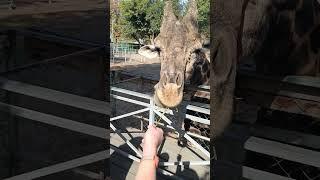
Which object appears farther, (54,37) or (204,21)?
(204,21)

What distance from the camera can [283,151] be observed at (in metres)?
0.49

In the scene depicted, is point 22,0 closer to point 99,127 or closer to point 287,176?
point 99,127

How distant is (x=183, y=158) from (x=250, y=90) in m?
1.84

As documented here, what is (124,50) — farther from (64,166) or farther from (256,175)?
(256,175)

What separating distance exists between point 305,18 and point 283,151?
16cm

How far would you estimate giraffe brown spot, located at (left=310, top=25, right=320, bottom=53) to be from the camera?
45 centimetres

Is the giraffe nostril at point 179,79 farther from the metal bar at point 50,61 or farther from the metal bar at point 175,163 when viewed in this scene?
the metal bar at point 50,61

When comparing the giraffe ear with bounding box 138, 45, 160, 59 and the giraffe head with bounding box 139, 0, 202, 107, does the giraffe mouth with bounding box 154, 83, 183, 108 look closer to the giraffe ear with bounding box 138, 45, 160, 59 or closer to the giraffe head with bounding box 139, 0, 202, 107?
the giraffe head with bounding box 139, 0, 202, 107

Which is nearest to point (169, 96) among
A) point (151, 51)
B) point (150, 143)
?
point (151, 51)

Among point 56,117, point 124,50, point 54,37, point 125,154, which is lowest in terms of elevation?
point 125,154

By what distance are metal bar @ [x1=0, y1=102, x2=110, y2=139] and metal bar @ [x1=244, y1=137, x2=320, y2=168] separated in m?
0.24

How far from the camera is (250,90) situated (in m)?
0.50

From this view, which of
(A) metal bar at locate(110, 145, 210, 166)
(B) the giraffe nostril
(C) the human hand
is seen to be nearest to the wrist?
(C) the human hand

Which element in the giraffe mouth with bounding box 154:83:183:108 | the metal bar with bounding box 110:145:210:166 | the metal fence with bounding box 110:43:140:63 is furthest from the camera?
the metal fence with bounding box 110:43:140:63
